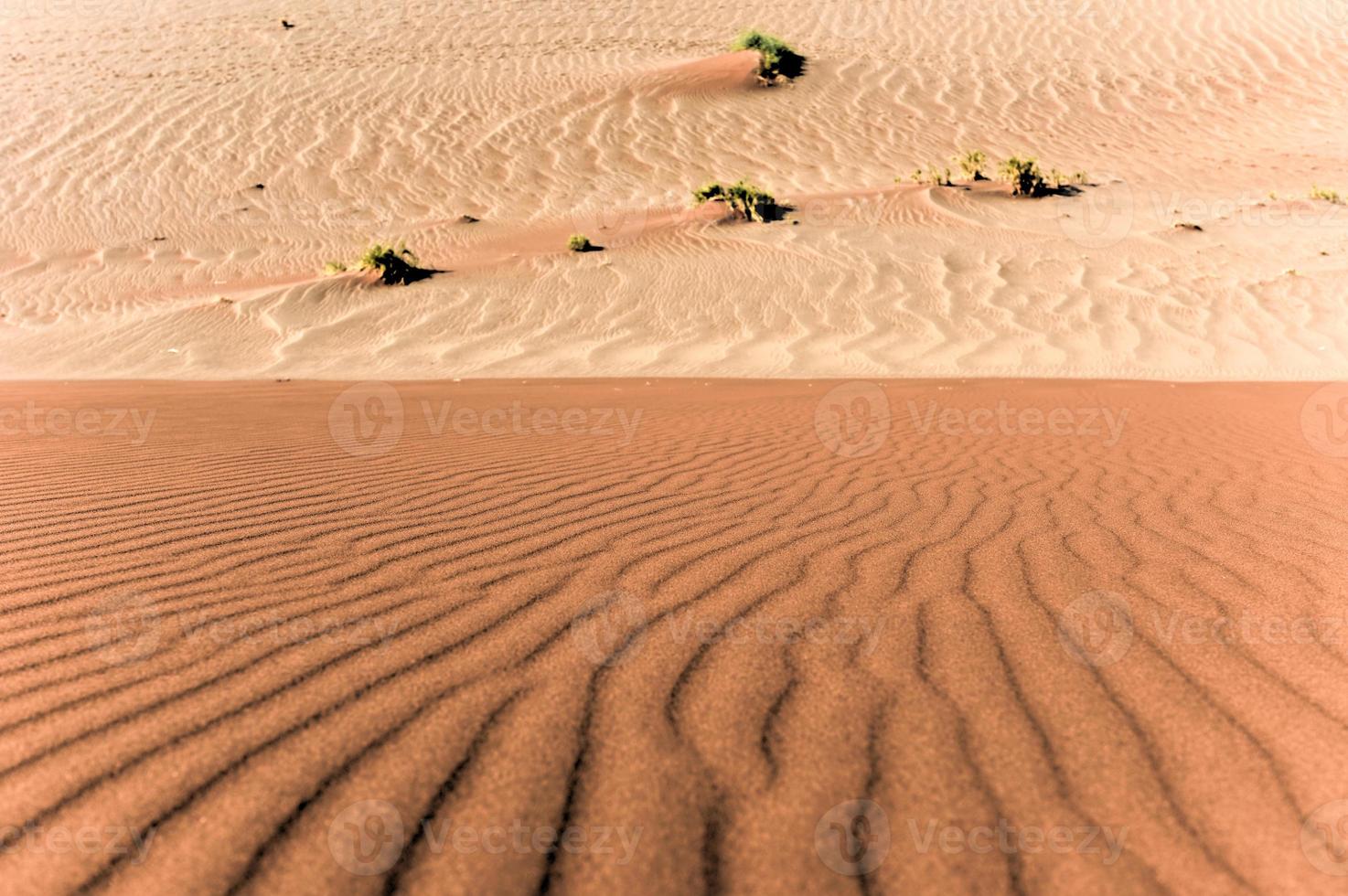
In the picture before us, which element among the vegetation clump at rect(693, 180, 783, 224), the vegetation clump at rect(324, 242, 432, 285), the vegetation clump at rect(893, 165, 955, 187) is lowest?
the vegetation clump at rect(324, 242, 432, 285)

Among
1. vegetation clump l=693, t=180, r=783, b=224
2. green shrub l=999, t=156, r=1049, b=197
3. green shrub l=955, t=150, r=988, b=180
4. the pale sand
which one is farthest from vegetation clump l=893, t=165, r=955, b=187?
vegetation clump l=693, t=180, r=783, b=224

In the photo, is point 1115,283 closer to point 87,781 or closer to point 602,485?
point 602,485

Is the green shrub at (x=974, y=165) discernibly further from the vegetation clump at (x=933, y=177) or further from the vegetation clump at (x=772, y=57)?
the vegetation clump at (x=772, y=57)

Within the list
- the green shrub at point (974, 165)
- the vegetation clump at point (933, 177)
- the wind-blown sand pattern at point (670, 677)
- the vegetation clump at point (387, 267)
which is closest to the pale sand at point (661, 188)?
the vegetation clump at point (387, 267)

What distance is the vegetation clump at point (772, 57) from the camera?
21000mm

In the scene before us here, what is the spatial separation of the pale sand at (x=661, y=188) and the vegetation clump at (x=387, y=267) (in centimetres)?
35

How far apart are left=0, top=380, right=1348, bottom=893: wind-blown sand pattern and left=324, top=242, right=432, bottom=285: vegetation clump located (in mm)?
8203

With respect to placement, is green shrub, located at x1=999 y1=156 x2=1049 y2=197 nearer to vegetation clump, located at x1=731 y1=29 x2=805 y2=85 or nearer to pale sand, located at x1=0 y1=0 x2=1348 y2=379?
pale sand, located at x1=0 y1=0 x2=1348 y2=379

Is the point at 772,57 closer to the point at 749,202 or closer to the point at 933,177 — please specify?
the point at 933,177

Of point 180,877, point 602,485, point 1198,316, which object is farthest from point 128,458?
point 1198,316

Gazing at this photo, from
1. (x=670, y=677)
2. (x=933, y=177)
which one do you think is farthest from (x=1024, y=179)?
(x=670, y=677)

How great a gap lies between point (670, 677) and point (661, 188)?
15117mm

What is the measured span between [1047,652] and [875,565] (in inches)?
32.2

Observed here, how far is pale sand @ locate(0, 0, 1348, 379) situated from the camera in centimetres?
1025
